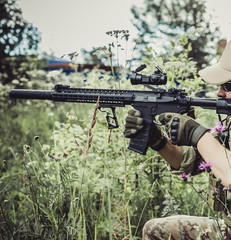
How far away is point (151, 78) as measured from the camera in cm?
211

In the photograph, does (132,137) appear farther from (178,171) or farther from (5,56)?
(5,56)

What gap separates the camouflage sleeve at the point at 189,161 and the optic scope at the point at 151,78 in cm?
67

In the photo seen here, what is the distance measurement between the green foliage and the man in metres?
0.19

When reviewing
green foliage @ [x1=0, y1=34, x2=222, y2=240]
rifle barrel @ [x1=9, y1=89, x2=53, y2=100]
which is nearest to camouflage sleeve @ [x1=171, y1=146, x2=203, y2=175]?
green foliage @ [x1=0, y1=34, x2=222, y2=240]

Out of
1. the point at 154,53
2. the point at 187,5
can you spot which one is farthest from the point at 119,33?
the point at 187,5

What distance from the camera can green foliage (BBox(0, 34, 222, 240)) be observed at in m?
2.13

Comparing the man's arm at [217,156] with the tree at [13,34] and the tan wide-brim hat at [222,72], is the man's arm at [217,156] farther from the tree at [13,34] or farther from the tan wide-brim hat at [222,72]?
the tree at [13,34]

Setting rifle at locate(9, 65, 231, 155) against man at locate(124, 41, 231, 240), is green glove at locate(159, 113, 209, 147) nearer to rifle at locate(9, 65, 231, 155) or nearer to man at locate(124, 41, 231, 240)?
man at locate(124, 41, 231, 240)

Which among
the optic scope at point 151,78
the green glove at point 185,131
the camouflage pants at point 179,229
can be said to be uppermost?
the optic scope at point 151,78

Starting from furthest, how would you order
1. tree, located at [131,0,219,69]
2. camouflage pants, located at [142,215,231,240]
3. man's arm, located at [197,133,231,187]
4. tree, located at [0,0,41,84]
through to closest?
tree, located at [131,0,219,69] < tree, located at [0,0,41,84] < camouflage pants, located at [142,215,231,240] < man's arm, located at [197,133,231,187]

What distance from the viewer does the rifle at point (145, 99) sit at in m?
2.08

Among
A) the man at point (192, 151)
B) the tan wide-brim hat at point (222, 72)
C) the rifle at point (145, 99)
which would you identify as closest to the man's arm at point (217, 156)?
the man at point (192, 151)

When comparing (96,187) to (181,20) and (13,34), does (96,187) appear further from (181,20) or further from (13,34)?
(181,20)

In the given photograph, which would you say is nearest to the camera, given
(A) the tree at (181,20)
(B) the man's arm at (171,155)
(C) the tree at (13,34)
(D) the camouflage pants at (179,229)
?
(D) the camouflage pants at (179,229)
